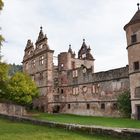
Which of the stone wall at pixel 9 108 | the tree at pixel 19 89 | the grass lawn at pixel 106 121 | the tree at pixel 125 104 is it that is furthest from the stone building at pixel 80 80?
the stone wall at pixel 9 108

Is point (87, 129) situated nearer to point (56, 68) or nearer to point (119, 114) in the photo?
point (119, 114)

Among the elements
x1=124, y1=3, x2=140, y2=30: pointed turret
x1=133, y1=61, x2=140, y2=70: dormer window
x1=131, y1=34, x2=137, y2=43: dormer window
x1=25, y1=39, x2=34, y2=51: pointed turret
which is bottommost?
x1=133, y1=61, x2=140, y2=70: dormer window

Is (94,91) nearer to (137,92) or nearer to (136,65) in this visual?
(137,92)

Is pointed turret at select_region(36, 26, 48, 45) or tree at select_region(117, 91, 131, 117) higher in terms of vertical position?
pointed turret at select_region(36, 26, 48, 45)

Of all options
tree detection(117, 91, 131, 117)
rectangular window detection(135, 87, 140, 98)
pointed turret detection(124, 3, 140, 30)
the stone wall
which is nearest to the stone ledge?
rectangular window detection(135, 87, 140, 98)

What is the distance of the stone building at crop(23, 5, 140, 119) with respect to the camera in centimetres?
3028

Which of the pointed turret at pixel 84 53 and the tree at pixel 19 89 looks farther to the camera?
the pointed turret at pixel 84 53

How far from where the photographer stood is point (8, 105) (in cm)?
3453

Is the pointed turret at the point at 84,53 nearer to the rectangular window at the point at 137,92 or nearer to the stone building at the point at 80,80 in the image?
the stone building at the point at 80,80

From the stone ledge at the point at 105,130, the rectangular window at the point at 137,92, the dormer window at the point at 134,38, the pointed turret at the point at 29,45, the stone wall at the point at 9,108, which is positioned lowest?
the stone ledge at the point at 105,130

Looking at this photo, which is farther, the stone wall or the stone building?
the stone wall

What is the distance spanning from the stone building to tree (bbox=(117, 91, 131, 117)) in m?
1.19

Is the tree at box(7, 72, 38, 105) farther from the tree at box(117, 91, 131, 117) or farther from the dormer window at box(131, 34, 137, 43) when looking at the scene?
the dormer window at box(131, 34, 137, 43)

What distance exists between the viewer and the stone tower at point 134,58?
2944 centimetres
